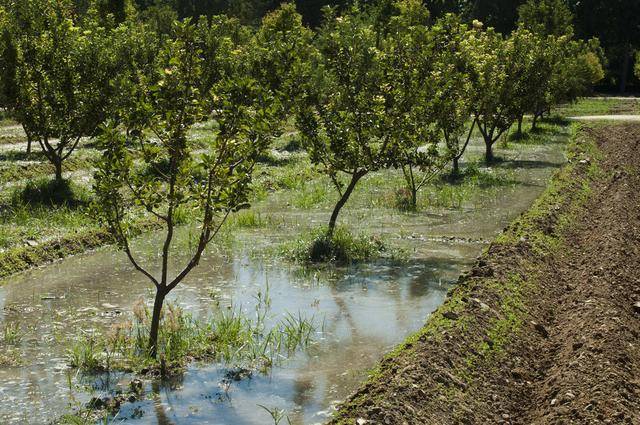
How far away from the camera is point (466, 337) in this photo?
9859 mm

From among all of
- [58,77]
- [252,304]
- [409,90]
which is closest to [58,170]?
[58,77]

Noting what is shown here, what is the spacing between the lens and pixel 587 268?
1344 centimetres

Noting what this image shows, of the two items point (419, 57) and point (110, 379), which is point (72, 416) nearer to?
point (110, 379)

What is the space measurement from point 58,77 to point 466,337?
13.9m

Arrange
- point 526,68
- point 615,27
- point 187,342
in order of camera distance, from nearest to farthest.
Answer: point 187,342
point 526,68
point 615,27

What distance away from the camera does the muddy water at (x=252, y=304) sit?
28.8ft

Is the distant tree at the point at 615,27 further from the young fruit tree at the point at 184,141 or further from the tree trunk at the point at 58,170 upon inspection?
the young fruit tree at the point at 184,141

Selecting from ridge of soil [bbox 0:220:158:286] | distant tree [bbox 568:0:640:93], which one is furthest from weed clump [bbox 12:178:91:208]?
distant tree [bbox 568:0:640:93]

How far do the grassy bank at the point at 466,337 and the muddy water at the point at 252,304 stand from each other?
1.69 feet

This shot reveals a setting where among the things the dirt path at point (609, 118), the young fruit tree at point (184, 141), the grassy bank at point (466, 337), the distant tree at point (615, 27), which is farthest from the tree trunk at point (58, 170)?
the distant tree at point (615, 27)

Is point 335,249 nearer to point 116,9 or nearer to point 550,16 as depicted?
point 116,9

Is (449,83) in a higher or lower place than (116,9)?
lower

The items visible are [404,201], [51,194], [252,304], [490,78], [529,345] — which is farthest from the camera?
[490,78]

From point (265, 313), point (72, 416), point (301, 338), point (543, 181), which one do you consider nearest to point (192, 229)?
point (265, 313)
